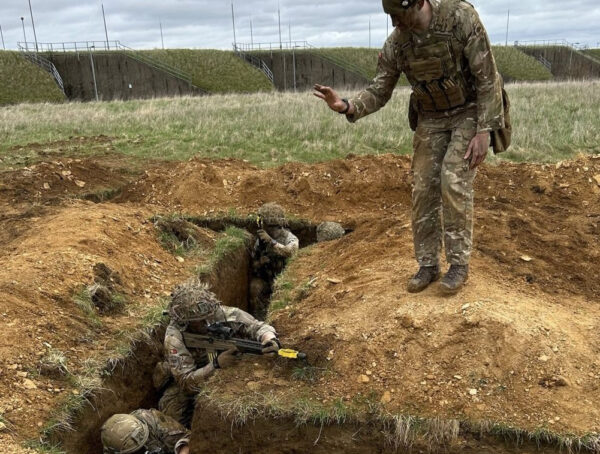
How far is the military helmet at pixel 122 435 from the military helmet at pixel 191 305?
0.86 metres

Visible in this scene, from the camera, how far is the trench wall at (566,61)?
39875 mm

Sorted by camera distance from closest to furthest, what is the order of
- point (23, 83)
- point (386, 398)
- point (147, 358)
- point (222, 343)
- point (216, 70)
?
point (386, 398) → point (222, 343) → point (147, 358) → point (23, 83) → point (216, 70)

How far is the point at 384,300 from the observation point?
4406 mm

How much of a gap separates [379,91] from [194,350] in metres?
2.63

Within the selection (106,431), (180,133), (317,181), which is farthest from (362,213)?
(180,133)

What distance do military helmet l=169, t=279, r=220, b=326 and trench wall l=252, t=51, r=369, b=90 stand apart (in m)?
32.6

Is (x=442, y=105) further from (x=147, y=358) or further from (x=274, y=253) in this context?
(x=274, y=253)

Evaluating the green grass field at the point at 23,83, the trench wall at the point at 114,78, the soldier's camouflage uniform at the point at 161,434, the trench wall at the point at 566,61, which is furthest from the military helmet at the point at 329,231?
the trench wall at the point at 566,61

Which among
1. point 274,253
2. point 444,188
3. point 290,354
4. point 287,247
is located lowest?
point 274,253

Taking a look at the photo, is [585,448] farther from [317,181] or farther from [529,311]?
[317,181]

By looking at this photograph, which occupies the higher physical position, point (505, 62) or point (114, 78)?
point (114, 78)

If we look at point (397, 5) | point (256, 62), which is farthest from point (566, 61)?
point (397, 5)

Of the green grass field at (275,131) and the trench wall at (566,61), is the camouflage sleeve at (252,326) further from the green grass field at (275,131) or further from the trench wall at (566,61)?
the trench wall at (566,61)

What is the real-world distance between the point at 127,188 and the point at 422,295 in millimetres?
6276
